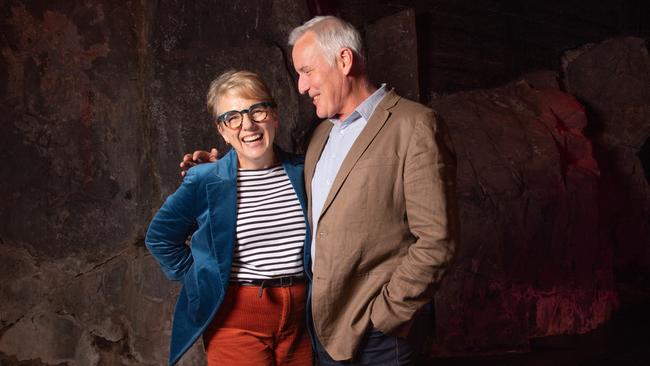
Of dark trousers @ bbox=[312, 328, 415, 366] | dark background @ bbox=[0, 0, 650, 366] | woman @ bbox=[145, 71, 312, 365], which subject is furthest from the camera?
dark background @ bbox=[0, 0, 650, 366]

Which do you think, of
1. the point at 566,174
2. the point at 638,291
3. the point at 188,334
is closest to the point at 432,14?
the point at 566,174

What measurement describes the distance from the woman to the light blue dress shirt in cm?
10

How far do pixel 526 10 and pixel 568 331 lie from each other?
108 inches

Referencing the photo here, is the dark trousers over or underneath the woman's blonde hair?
underneath

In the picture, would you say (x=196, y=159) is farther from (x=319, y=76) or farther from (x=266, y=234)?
(x=319, y=76)

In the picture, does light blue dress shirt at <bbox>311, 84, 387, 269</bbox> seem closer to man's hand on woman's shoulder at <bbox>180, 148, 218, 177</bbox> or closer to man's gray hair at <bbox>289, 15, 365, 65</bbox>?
man's gray hair at <bbox>289, 15, 365, 65</bbox>

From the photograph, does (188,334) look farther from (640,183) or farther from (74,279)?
(640,183)

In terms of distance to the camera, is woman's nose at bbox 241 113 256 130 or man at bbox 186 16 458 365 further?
woman's nose at bbox 241 113 256 130

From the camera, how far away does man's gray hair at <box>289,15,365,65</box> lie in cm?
186

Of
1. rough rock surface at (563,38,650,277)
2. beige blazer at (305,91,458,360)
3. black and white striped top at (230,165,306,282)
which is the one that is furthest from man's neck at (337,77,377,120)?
rough rock surface at (563,38,650,277)

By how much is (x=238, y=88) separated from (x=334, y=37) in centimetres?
38

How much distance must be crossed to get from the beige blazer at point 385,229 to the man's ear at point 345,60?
18 cm

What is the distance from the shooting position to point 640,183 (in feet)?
15.4

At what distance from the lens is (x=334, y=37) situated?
1870mm
